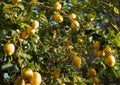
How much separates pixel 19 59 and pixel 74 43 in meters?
1.60

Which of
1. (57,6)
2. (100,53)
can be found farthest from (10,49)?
(57,6)

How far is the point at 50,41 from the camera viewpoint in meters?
4.20

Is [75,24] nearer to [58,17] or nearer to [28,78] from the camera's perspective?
[58,17]

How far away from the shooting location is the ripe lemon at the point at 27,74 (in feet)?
9.53

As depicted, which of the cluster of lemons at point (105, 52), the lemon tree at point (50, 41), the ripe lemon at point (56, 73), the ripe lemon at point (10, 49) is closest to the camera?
the ripe lemon at point (10, 49)

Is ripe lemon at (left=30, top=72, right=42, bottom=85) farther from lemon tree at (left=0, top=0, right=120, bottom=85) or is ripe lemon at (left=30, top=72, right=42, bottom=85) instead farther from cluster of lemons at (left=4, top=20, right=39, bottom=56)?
cluster of lemons at (left=4, top=20, right=39, bottom=56)

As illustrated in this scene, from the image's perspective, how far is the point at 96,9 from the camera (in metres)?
4.71

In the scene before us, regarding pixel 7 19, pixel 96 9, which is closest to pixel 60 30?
pixel 96 9

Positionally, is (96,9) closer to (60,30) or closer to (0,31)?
(60,30)

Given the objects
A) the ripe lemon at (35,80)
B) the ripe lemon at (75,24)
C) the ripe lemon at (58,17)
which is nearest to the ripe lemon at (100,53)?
the ripe lemon at (75,24)

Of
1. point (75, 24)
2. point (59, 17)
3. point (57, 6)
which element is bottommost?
point (75, 24)

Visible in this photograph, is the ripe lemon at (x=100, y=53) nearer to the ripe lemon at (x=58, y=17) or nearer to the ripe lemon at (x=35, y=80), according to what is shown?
the ripe lemon at (x=58, y=17)

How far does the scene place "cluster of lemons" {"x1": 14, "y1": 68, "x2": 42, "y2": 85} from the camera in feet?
9.51

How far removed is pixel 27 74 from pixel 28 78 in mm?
48
